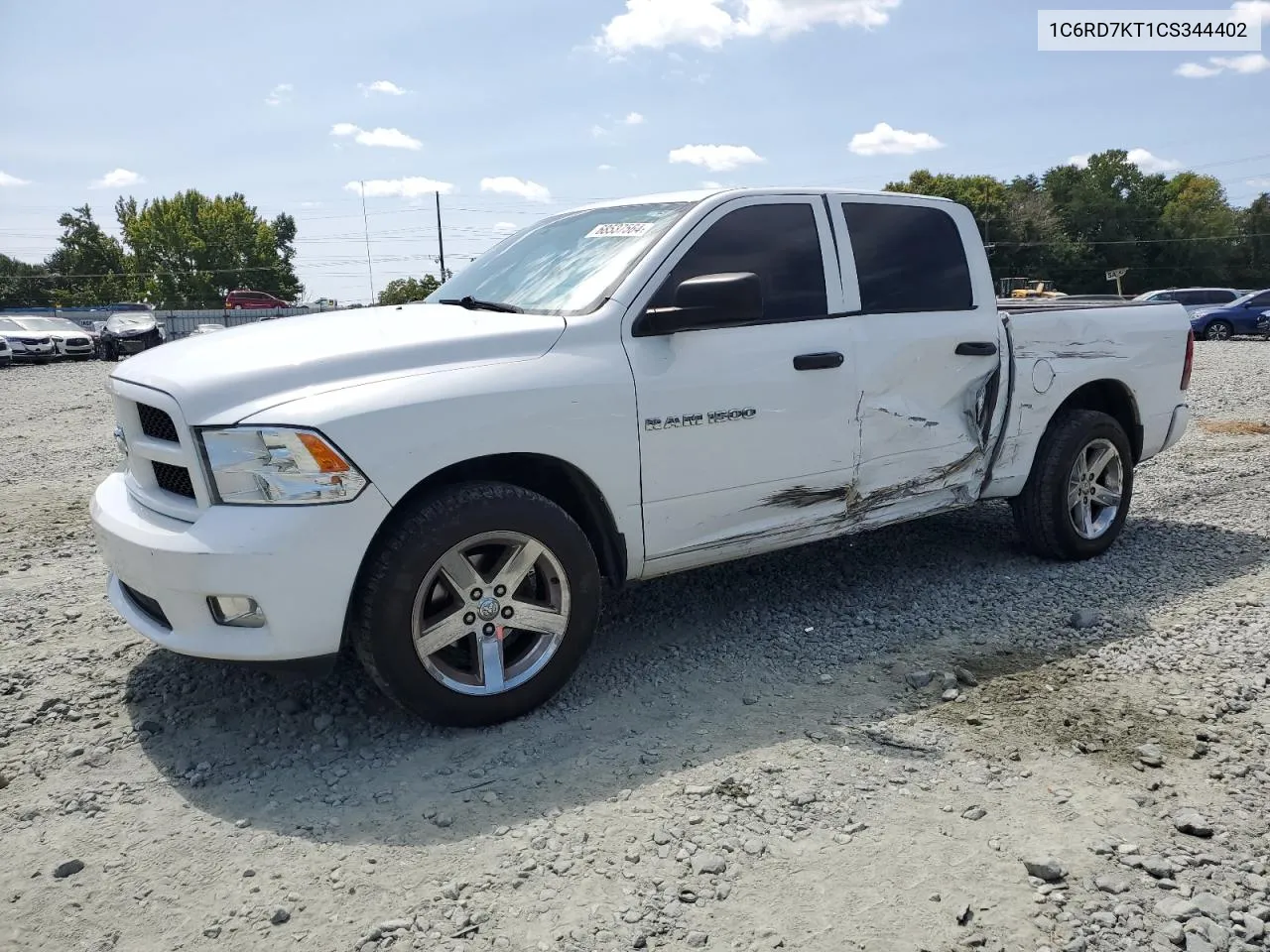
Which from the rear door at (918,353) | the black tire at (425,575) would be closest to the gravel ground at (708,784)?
the black tire at (425,575)

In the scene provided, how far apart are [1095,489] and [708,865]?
12.3 ft

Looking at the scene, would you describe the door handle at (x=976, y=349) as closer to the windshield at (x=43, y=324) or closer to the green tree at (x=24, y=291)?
the windshield at (x=43, y=324)

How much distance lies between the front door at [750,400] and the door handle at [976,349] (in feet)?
2.49

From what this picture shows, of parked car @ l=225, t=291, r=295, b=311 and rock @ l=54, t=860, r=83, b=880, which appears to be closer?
rock @ l=54, t=860, r=83, b=880

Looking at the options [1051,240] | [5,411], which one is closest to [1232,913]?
[5,411]

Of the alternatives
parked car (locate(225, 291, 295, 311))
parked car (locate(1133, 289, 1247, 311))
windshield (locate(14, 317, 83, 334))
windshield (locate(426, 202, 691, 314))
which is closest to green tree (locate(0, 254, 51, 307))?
parked car (locate(225, 291, 295, 311))

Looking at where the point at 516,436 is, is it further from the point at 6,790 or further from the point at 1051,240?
the point at 1051,240

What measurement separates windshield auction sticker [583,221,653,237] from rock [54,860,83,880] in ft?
9.56

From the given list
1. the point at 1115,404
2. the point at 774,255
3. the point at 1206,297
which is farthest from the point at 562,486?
the point at 1206,297

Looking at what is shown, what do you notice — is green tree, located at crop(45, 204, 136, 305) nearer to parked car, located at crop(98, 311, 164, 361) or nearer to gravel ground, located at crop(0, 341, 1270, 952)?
parked car, located at crop(98, 311, 164, 361)

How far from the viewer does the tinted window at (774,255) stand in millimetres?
3951

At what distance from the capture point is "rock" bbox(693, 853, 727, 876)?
8.59 ft

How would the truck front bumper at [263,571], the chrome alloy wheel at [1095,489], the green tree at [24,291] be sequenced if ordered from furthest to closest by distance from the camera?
the green tree at [24,291]
the chrome alloy wheel at [1095,489]
the truck front bumper at [263,571]

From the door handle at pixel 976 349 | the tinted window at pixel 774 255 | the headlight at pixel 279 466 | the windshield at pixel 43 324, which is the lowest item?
the headlight at pixel 279 466
